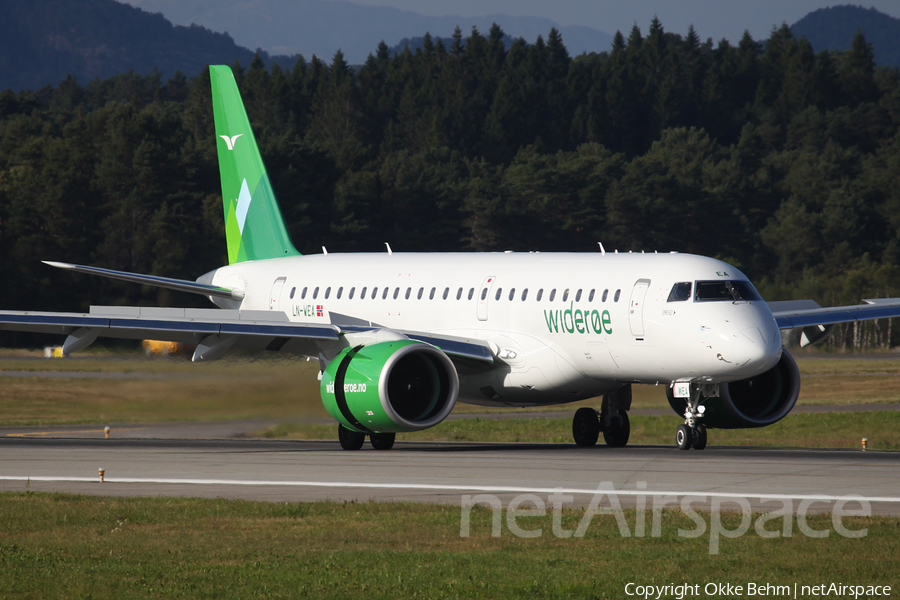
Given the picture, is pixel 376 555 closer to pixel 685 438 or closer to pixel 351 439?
pixel 685 438

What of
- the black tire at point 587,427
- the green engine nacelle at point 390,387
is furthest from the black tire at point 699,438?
the green engine nacelle at point 390,387

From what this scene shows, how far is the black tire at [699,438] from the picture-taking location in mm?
25188

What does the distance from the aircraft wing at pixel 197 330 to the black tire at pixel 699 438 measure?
14.9 feet

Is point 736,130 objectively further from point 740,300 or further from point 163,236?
point 740,300

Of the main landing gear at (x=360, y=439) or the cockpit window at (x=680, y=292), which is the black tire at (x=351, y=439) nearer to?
the main landing gear at (x=360, y=439)

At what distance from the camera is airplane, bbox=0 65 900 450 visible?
24375 mm

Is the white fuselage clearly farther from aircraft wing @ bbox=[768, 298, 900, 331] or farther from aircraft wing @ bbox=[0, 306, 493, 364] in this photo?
aircraft wing @ bbox=[768, 298, 900, 331]

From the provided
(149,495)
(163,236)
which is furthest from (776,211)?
(149,495)

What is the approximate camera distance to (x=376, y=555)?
523 inches

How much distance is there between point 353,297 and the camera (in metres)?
31.6

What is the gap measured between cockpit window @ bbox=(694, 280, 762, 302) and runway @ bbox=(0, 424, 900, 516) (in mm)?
2963
